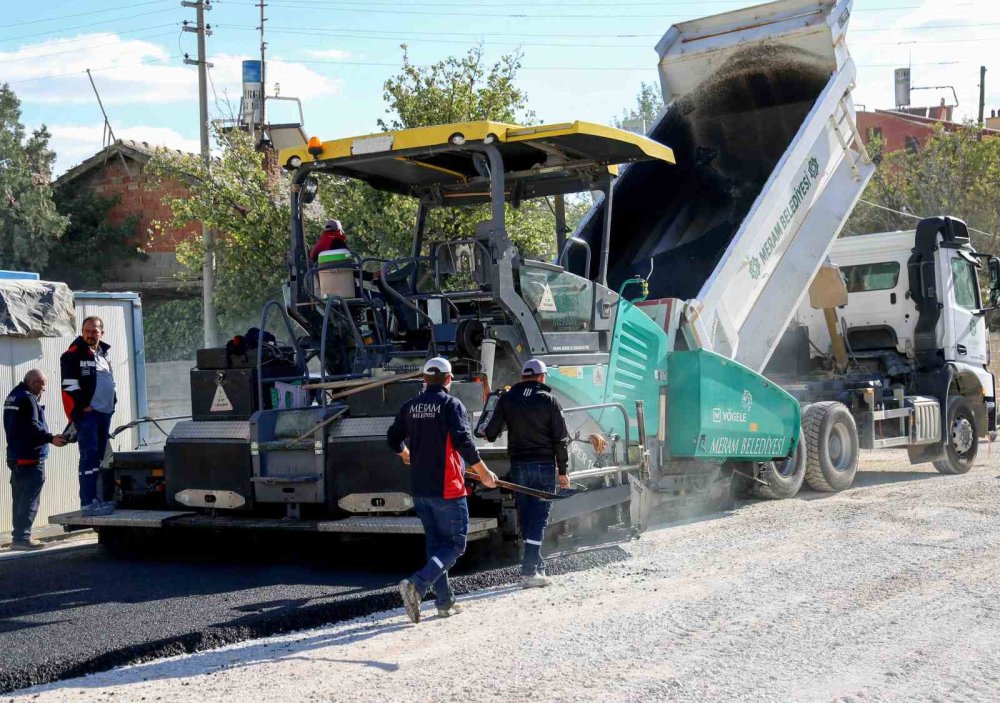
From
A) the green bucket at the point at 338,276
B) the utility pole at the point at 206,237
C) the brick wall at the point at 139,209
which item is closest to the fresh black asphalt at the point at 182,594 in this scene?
the green bucket at the point at 338,276

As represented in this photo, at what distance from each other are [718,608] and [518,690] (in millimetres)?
1874

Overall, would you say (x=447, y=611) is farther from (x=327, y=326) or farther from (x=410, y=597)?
(x=327, y=326)

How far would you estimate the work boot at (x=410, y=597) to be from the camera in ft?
20.2

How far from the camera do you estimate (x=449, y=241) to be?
323 inches

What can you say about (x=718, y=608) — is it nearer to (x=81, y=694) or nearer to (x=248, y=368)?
(x=81, y=694)

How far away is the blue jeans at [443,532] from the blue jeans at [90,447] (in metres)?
3.88

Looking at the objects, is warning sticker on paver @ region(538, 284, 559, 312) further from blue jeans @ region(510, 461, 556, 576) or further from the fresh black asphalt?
the fresh black asphalt

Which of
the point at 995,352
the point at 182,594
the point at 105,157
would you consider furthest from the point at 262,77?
the point at 182,594

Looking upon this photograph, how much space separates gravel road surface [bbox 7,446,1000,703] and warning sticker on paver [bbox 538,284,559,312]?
1859 millimetres

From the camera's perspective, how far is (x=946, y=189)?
2614 centimetres

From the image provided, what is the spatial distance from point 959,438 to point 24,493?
10461 mm

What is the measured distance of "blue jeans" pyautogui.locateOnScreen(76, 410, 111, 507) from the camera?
924cm

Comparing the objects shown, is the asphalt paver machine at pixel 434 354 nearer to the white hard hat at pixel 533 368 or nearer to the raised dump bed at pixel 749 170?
the white hard hat at pixel 533 368

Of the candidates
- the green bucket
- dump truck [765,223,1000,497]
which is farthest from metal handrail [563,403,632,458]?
dump truck [765,223,1000,497]
